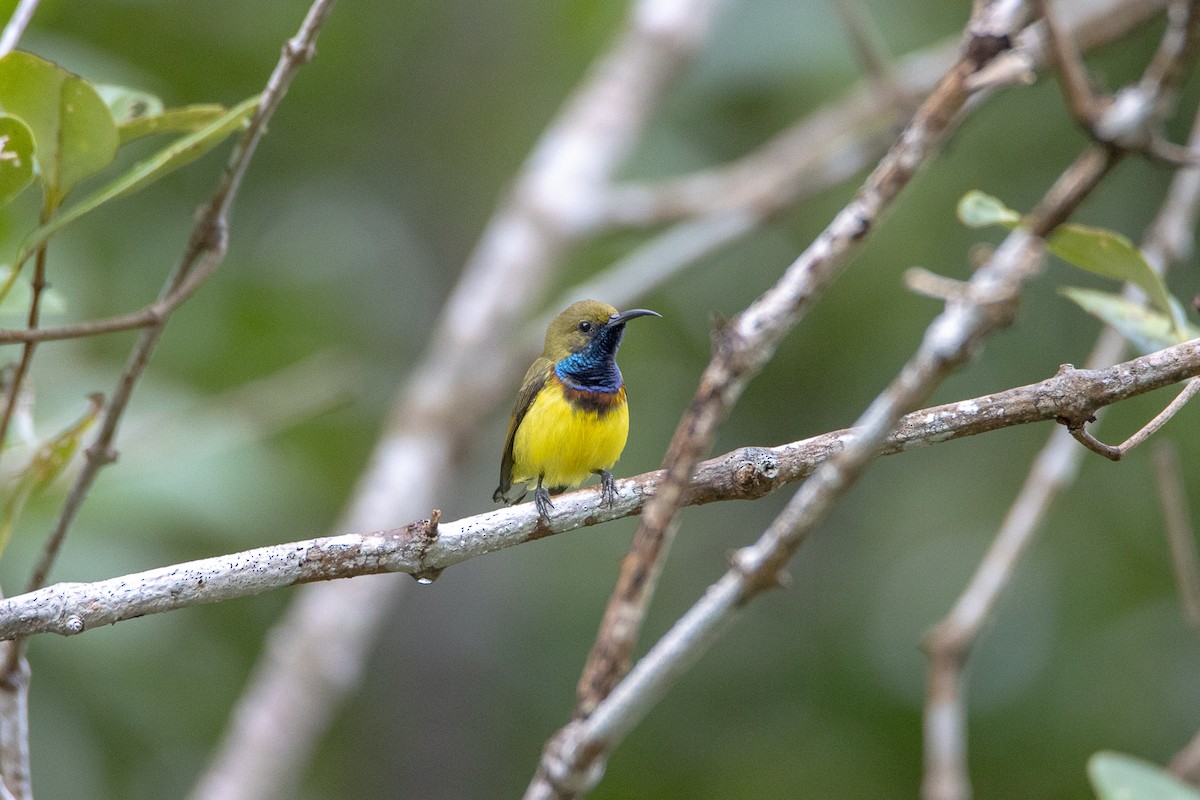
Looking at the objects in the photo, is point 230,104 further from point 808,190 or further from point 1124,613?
point 1124,613

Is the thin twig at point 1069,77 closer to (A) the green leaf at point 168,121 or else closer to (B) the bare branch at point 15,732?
(A) the green leaf at point 168,121

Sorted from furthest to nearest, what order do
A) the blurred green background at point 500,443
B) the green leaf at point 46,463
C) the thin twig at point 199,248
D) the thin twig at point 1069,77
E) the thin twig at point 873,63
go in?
the blurred green background at point 500,443
the thin twig at point 873,63
the thin twig at point 1069,77
the green leaf at point 46,463
the thin twig at point 199,248

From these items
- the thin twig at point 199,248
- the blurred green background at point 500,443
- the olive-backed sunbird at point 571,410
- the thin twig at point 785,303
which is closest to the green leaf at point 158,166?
the thin twig at point 199,248

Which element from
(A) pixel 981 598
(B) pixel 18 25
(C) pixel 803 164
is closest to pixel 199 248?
(B) pixel 18 25

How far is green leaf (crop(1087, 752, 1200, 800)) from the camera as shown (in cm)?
244

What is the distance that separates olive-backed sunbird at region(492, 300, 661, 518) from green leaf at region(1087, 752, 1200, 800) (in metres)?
1.79

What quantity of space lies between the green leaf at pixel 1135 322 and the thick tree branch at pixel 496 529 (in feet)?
1.91

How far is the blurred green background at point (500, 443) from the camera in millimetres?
6207

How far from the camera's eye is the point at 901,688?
21.5 ft

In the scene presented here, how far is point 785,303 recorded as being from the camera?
2.47 metres

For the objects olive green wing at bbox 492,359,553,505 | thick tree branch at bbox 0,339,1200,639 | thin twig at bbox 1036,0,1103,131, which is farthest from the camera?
olive green wing at bbox 492,359,553,505

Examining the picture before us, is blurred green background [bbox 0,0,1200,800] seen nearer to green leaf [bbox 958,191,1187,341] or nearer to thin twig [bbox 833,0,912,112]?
thin twig [bbox 833,0,912,112]

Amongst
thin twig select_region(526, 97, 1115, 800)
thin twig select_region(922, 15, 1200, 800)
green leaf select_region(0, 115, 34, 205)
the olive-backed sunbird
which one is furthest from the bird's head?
green leaf select_region(0, 115, 34, 205)

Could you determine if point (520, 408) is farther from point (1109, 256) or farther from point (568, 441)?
point (1109, 256)
